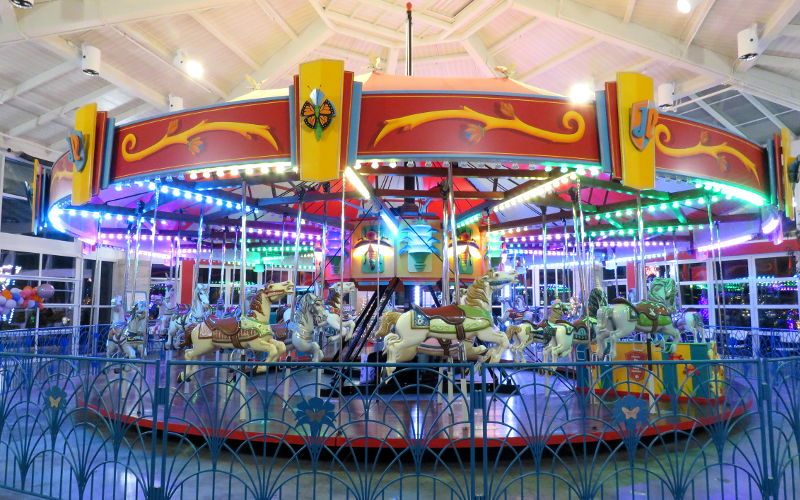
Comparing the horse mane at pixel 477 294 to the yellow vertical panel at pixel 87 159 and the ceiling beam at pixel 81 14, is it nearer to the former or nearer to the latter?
the yellow vertical panel at pixel 87 159

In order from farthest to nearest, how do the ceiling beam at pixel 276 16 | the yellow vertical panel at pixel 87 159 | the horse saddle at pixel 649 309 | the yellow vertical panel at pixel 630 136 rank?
the ceiling beam at pixel 276 16
the horse saddle at pixel 649 309
the yellow vertical panel at pixel 87 159
the yellow vertical panel at pixel 630 136

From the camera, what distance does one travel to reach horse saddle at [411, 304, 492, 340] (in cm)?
602

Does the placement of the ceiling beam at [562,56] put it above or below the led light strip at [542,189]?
above

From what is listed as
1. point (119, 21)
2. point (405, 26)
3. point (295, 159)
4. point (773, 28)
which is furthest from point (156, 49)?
point (773, 28)

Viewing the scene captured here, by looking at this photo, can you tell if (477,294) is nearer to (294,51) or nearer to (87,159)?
(87,159)

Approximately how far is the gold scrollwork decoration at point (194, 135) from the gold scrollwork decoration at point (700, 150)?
376 centimetres

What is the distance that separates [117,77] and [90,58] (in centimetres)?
119

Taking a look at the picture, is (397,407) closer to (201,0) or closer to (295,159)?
(295,159)

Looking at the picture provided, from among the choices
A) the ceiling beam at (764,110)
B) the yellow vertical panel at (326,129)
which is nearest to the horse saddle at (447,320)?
the yellow vertical panel at (326,129)

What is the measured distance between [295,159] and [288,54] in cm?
776

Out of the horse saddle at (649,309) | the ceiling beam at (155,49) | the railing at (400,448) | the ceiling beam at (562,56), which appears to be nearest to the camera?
the railing at (400,448)

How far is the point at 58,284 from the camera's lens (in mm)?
16578

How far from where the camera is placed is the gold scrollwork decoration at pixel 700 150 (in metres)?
5.30

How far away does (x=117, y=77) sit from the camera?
10.8 metres
